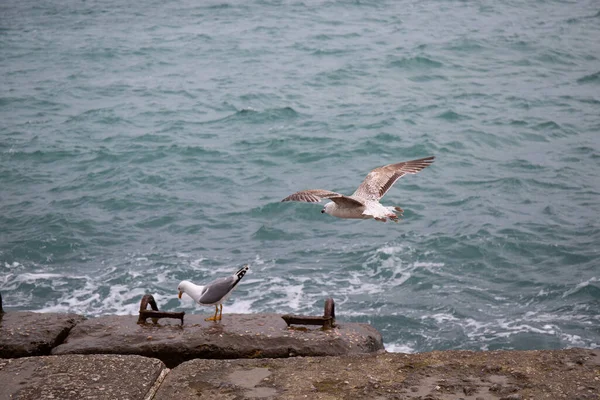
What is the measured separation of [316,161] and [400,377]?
1216 centimetres

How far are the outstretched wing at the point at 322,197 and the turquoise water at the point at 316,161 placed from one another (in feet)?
8.91

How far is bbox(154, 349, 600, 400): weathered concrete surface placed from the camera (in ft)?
12.0

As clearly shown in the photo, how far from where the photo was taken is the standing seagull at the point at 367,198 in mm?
6855

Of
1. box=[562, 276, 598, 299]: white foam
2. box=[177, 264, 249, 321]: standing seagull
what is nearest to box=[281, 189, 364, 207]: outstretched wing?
box=[177, 264, 249, 321]: standing seagull

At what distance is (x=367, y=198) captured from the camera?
7.33 metres

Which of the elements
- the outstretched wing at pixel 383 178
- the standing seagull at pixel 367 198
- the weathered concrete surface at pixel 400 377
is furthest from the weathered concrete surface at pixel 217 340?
the outstretched wing at pixel 383 178

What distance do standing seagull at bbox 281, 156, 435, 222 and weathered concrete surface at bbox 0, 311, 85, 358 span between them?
7.70 feet

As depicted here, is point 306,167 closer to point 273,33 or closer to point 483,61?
point 483,61

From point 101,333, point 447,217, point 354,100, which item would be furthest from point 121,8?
point 101,333

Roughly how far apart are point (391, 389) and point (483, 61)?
20023mm

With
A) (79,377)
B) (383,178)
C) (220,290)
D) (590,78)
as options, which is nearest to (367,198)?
(383,178)

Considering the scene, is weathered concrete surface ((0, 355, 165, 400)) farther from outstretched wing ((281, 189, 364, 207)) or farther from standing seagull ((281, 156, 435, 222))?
outstretched wing ((281, 189, 364, 207))

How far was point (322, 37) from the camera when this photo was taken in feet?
85.1

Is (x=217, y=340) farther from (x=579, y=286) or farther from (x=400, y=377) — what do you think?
(x=579, y=286)
